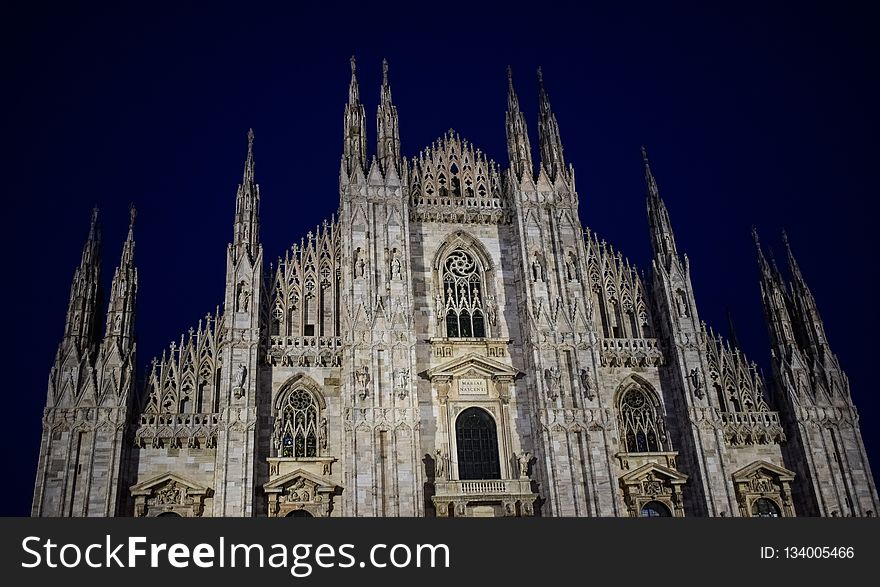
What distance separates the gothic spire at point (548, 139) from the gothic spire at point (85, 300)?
58.8ft

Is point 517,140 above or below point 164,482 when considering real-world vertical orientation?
above

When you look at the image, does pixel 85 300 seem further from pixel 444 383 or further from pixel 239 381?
pixel 444 383

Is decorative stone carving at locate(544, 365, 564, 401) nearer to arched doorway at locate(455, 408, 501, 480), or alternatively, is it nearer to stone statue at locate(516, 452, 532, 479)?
stone statue at locate(516, 452, 532, 479)

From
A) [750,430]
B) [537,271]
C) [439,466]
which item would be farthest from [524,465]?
[750,430]

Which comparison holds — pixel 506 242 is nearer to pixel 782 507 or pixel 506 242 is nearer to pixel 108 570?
pixel 782 507

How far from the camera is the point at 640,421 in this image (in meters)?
30.3

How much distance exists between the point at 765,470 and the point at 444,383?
39.4 ft

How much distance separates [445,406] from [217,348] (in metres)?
8.26

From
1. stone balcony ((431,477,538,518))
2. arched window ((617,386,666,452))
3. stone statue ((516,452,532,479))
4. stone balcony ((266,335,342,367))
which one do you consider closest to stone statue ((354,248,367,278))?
stone balcony ((266,335,342,367))

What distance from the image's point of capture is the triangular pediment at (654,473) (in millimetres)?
28652

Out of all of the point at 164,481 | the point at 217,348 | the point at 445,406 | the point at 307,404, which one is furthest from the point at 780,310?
the point at 164,481

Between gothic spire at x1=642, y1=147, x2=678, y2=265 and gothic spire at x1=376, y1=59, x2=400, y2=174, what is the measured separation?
10.8 meters

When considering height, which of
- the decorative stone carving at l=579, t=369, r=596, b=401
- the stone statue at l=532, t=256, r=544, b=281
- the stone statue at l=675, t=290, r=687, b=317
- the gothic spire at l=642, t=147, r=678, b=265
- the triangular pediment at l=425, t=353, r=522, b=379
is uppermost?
the gothic spire at l=642, t=147, r=678, b=265

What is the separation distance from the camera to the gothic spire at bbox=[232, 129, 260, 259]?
2980 centimetres
